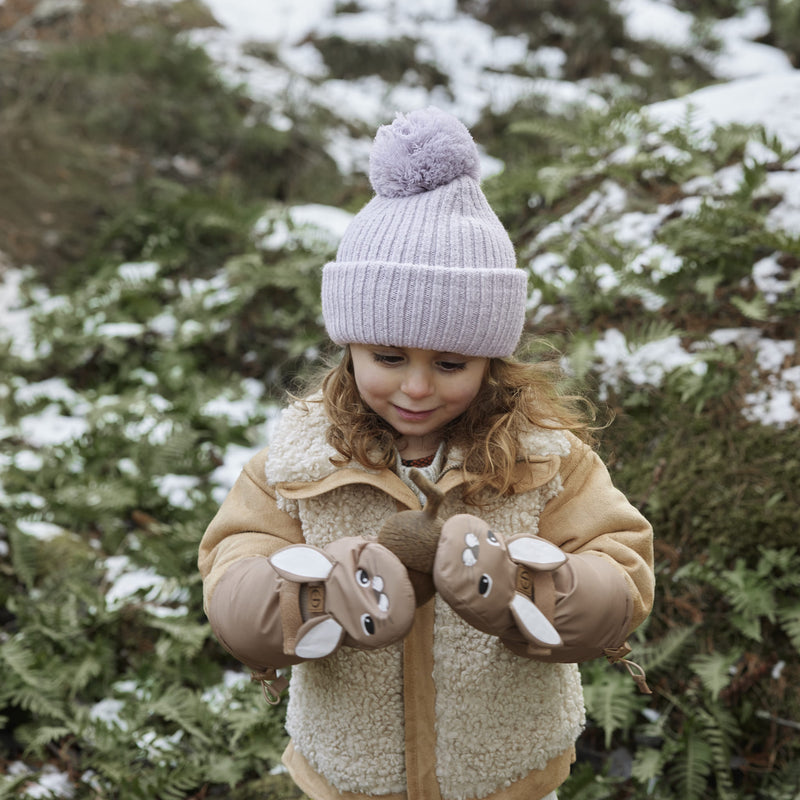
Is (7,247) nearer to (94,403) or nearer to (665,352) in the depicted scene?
(94,403)

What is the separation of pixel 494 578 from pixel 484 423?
1.78 feet

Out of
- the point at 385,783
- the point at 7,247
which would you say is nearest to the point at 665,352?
the point at 385,783

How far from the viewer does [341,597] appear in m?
1.49

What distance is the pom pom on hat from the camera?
5.81 feet

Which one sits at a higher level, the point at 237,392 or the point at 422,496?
the point at 422,496

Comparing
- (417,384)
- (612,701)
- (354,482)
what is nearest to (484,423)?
(417,384)

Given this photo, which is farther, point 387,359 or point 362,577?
point 387,359

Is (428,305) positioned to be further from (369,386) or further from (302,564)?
(302,564)

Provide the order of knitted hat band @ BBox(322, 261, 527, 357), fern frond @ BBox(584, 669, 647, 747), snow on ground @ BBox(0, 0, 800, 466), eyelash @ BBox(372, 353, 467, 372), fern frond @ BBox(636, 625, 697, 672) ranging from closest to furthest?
knitted hat band @ BBox(322, 261, 527, 357)
eyelash @ BBox(372, 353, 467, 372)
fern frond @ BBox(584, 669, 647, 747)
fern frond @ BBox(636, 625, 697, 672)
snow on ground @ BBox(0, 0, 800, 466)

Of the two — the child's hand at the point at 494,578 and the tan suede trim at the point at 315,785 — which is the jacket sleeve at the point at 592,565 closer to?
the child's hand at the point at 494,578

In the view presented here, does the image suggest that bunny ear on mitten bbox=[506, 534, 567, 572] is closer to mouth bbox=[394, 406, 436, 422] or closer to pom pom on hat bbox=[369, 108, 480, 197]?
mouth bbox=[394, 406, 436, 422]

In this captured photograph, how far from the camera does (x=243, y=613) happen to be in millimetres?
1639

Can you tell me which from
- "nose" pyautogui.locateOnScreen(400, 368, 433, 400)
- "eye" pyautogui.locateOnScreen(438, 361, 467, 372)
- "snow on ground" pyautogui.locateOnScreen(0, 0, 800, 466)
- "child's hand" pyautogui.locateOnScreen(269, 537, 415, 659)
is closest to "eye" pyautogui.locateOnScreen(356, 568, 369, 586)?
"child's hand" pyautogui.locateOnScreen(269, 537, 415, 659)

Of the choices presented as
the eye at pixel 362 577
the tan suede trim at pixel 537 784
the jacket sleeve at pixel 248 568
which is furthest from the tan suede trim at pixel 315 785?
the eye at pixel 362 577
